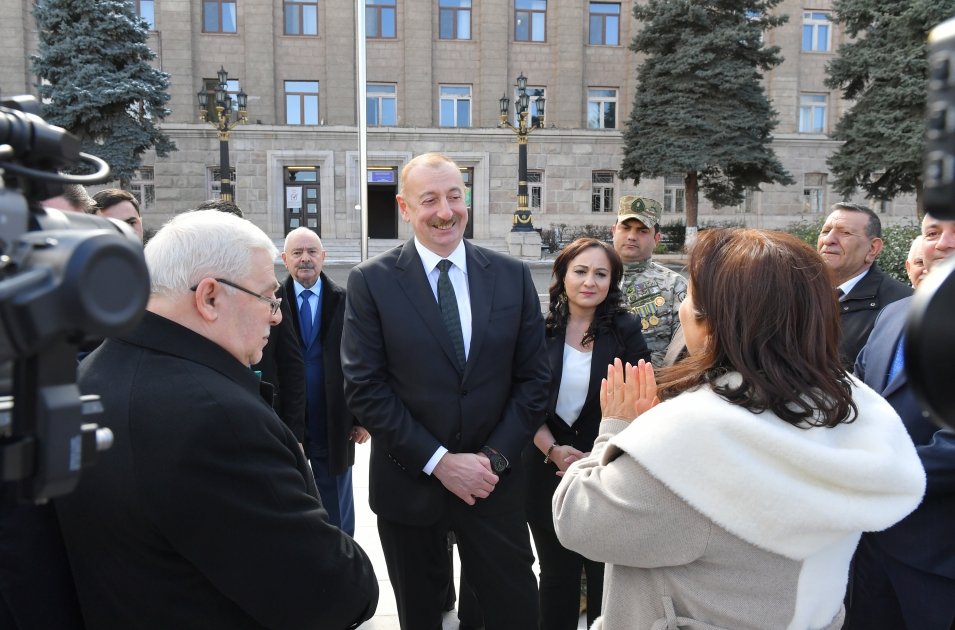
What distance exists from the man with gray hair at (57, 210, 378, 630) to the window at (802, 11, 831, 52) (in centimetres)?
3187

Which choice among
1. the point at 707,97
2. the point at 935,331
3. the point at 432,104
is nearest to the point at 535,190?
the point at 432,104

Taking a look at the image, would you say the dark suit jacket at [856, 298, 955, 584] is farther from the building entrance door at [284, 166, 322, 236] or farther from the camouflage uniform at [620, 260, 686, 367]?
the building entrance door at [284, 166, 322, 236]

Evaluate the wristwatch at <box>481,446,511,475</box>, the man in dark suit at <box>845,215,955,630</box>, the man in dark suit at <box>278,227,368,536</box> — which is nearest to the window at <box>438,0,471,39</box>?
the man in dark suit at <box>278,227,368,536</box>

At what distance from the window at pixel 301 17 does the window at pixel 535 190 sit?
1002cm

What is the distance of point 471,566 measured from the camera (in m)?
2.91

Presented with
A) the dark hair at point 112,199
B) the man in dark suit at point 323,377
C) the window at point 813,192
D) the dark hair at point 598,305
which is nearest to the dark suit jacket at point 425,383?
the dark hair at point 598,305

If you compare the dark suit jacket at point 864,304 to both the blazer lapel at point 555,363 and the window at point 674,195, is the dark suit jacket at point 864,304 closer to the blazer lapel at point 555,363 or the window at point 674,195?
the blazer lapel at point 555,363

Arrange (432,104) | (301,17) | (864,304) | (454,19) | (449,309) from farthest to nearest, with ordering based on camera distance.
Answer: (454,19)
(432,104)
(301,17)
(864,304)
(449,309)

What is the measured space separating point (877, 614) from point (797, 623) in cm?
113

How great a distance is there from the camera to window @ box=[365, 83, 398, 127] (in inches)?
1083

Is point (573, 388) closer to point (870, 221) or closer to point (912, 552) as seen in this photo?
point (912, 552)

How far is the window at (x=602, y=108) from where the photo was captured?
28172mm

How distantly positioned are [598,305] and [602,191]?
83.2ft

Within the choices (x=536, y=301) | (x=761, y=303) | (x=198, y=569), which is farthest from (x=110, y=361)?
(x=536, y=301)
